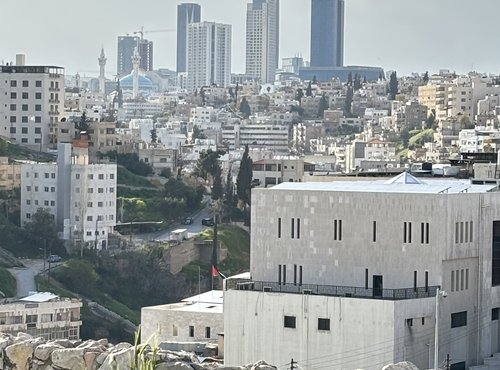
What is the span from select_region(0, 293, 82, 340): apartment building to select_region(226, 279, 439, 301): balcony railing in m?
24.5

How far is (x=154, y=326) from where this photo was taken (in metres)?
37.7

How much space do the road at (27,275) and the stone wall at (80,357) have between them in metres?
44.2

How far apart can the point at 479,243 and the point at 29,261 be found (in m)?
42.5

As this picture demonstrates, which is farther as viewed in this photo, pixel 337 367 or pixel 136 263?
pixel 136 263

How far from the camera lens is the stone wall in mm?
20891

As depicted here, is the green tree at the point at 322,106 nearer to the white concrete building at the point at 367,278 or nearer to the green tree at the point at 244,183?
the green tree at the point at 244,183

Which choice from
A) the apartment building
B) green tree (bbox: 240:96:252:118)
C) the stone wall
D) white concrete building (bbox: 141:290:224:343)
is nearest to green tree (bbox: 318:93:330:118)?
green tree (bbox: 240:96:252:118)

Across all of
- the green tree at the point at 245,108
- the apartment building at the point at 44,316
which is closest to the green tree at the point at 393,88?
the green tree at the point at 245,108

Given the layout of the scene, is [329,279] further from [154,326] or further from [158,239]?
[158,239]

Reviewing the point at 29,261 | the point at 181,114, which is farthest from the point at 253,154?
the point at 181,114

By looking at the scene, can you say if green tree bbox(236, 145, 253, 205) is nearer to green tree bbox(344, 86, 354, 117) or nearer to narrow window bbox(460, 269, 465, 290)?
narrow window bbox(460, 269, 465, 290)

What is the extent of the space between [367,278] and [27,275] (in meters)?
38.9

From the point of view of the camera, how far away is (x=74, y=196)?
251 feet

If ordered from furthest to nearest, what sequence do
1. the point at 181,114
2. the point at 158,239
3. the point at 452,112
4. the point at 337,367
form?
the point at 181,114
the point at 452,112
the point at 158,239
the point at 337,367
